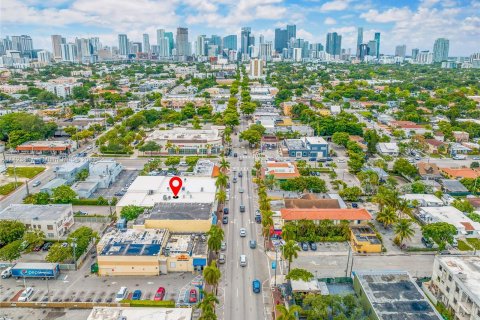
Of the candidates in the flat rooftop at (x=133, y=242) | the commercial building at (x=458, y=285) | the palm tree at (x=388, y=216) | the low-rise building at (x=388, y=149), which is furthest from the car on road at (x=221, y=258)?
the low-rise building at (x=388, y=149)

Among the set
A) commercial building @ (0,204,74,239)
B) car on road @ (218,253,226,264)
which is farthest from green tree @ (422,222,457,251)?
commercial building @ (0,204,74,239)

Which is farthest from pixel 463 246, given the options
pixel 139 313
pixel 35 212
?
pixel 35 212

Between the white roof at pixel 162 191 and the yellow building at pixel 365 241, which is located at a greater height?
the white roof at pixel 162 191

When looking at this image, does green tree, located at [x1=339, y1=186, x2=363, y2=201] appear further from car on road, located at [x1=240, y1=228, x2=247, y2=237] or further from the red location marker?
the red location marker

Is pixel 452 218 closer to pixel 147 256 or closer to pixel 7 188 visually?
pixel 147 256

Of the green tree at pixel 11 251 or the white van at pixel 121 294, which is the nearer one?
the white van at pixel 121 294

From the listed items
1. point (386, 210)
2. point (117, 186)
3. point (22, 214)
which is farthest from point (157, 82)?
point (386, 210)

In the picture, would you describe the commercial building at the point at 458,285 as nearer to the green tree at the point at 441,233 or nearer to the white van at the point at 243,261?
the green tree at the point at 441,233
